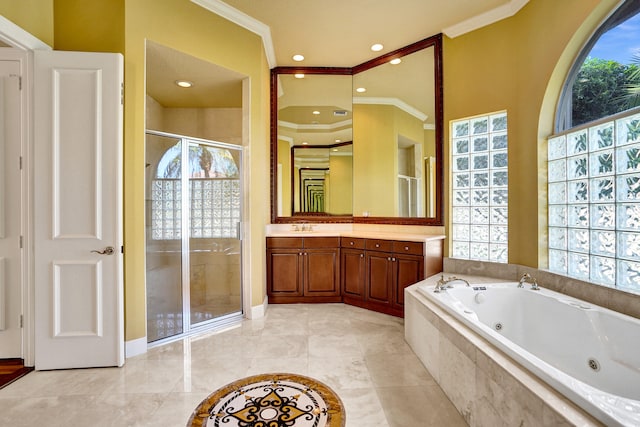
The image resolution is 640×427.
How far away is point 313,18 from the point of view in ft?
10.4

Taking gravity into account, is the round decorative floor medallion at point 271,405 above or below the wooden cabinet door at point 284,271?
below

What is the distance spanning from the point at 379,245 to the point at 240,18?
107 inches

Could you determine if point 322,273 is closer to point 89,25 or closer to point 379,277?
point 379,277

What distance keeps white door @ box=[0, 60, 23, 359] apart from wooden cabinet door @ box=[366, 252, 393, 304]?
10.0 ft

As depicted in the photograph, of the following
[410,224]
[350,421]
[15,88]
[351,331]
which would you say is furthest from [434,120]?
[15,88]

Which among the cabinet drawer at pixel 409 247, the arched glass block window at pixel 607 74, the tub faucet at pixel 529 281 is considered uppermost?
the arched glass block window at pixel 607 74

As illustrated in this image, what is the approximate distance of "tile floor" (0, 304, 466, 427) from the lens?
1.78 m

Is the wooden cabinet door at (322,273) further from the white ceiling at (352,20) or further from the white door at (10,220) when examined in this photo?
the white door at (10,220)

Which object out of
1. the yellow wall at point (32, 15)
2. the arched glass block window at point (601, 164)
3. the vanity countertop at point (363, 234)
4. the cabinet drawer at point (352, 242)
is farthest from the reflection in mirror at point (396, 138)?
the yellow wall at point (32, 15)

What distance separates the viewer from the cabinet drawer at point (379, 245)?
11.2ft

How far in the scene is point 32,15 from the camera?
228 cm

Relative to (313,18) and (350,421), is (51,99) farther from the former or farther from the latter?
(350,421)

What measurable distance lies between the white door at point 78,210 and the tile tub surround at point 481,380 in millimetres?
2252

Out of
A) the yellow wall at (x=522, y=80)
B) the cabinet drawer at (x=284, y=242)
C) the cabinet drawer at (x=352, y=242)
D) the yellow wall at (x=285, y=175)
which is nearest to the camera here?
the yellow wall at (x=522, y=80)
